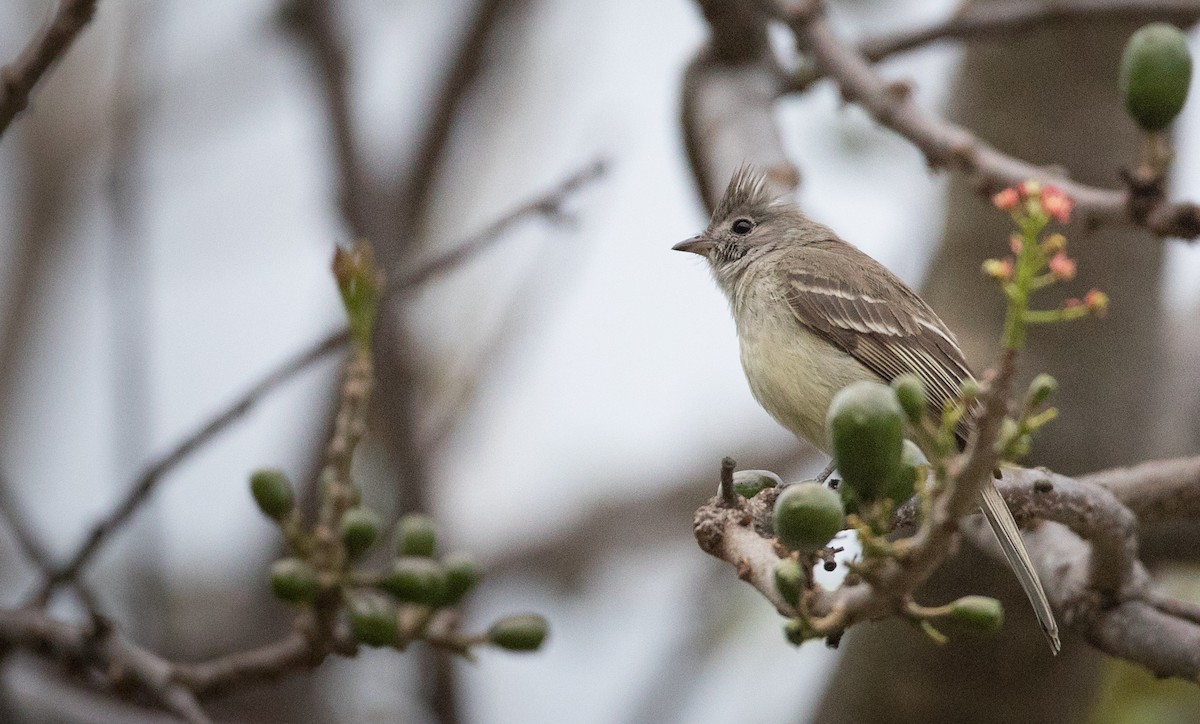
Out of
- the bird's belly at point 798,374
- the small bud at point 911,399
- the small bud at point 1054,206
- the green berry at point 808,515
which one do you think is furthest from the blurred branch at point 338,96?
the small bud at point 1054,206

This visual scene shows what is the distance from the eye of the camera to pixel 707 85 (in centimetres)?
507

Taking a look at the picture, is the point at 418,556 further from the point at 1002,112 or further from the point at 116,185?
the point at 1002,112

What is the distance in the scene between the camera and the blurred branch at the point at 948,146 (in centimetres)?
316

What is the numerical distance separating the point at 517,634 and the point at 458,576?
230mm

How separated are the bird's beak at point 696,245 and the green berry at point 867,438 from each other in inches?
162

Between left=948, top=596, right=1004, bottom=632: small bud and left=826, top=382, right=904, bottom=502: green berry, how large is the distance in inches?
12.3

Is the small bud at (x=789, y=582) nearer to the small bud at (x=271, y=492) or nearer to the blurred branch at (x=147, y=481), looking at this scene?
the small bud at (x=271, y=492)

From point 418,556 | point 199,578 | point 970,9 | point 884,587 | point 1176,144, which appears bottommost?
point 199,578

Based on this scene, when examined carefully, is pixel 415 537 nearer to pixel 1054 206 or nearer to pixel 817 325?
pixel 1054 206

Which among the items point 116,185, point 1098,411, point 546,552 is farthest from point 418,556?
point 546,552

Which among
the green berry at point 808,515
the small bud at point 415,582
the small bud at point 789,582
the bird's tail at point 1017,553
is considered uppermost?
the green berry at point 808,515

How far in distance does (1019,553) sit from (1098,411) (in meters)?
2.03

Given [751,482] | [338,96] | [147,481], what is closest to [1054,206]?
[751,482]

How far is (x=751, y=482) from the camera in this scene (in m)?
2.97
